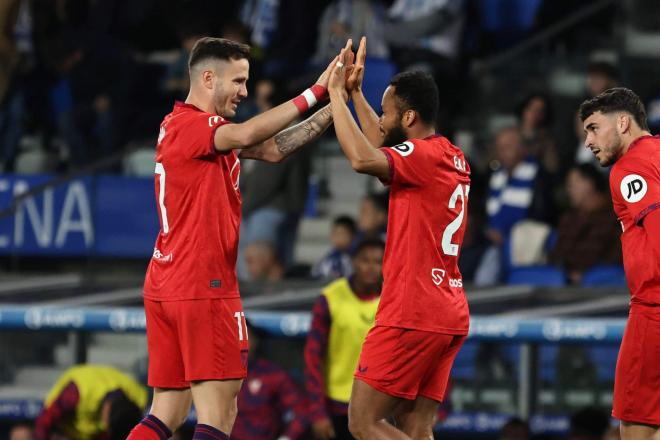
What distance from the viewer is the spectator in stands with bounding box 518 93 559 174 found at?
14.2m

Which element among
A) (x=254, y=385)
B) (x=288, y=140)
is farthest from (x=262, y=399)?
(x=288, y=140)

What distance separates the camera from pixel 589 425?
11.5m

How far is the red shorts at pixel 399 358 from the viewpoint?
825 cm

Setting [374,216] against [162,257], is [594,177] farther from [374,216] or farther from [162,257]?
[162,257]

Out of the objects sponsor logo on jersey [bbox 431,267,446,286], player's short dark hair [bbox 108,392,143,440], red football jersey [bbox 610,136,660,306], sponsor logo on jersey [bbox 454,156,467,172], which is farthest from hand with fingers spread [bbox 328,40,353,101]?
player's short dark hair [bbox 108,392,143,440]

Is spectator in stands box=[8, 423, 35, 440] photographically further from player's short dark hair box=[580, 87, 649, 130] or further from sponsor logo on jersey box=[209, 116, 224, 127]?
player's short dark hair box=[580, 87, 649, 130]

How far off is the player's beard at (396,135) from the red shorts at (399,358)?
0.98 m

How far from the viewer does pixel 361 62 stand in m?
8.44

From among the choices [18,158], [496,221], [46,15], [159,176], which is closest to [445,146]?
[159,176]

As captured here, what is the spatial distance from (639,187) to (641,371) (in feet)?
2.99

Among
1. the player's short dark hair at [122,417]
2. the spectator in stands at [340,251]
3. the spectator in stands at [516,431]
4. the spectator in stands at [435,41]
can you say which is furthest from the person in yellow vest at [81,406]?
the spectator in stands at [435,41]

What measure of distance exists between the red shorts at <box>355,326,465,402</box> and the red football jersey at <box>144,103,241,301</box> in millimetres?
737

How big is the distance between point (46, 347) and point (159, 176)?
5.99m

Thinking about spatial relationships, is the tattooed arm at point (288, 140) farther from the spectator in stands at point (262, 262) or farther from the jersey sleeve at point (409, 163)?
the spectator in stands at point (262, 262)
